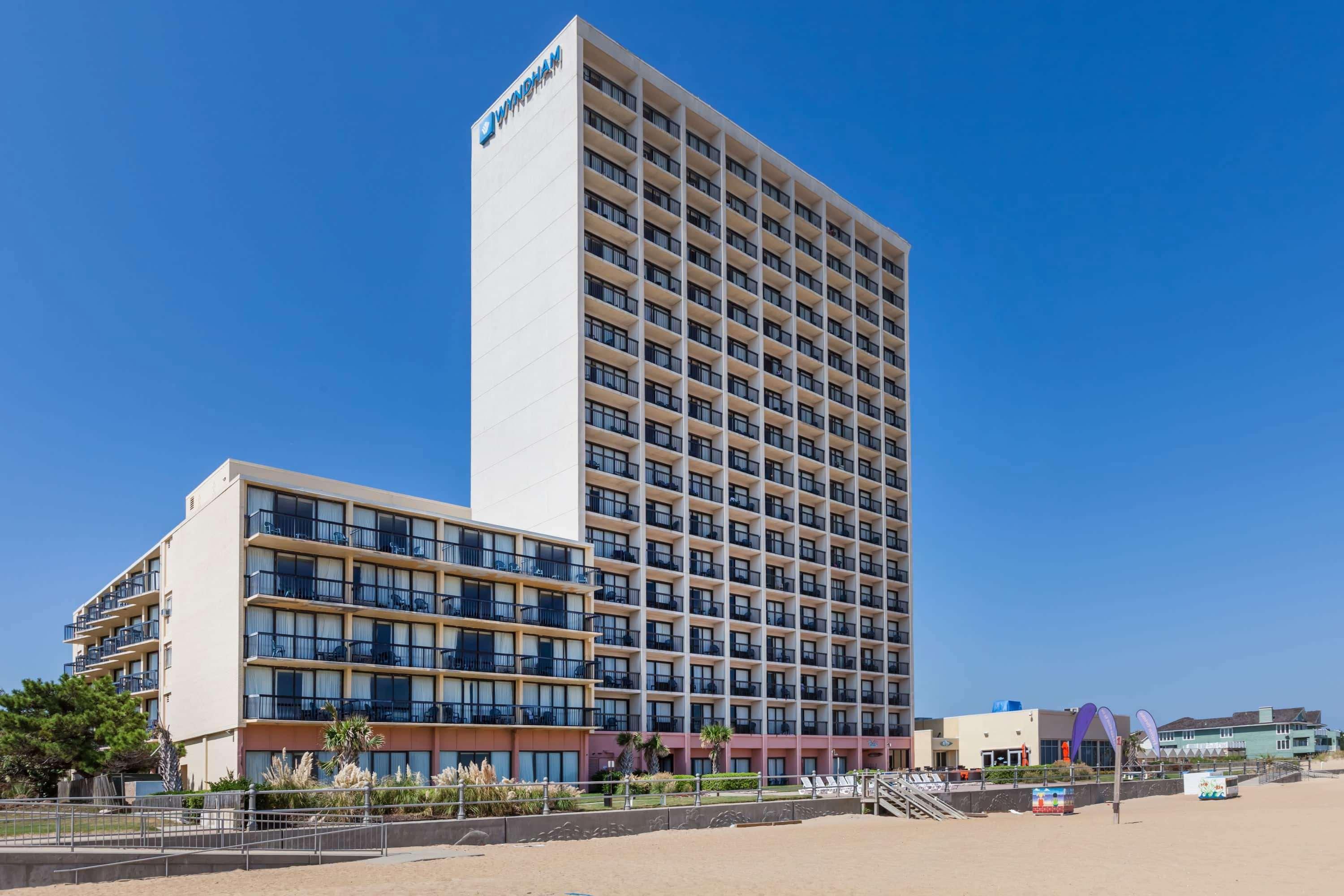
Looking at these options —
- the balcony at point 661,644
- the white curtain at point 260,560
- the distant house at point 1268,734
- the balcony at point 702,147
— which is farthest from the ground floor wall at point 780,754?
the distant house at point 1268,734

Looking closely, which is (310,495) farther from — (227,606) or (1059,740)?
(1059,740)

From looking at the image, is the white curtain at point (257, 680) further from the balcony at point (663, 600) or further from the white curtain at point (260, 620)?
the balcony at point (663, 600)

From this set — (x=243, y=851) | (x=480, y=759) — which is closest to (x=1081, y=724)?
(x=480, y=759)

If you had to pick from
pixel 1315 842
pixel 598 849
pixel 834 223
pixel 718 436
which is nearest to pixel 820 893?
pixel 598 849

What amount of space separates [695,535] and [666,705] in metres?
10.6

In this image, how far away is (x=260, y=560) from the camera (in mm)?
45312

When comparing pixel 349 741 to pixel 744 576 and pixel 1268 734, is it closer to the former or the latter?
pixel 744 576

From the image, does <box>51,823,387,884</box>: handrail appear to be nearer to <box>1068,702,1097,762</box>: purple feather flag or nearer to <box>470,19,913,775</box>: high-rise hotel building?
<box>470,19,913,775</box>: high-rise hotel building

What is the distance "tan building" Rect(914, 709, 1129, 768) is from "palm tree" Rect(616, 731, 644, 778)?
31.4m

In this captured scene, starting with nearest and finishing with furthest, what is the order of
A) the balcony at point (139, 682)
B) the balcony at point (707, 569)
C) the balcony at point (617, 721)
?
the balcony at point (139, 682) → the balcony at point (617, 721) → the balcony at point (707, 569)

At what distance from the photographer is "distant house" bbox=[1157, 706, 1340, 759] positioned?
168125 millimetres

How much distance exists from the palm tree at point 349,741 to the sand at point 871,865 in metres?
13.3

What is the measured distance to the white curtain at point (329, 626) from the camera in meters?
46.7

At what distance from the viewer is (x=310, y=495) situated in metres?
46.9
